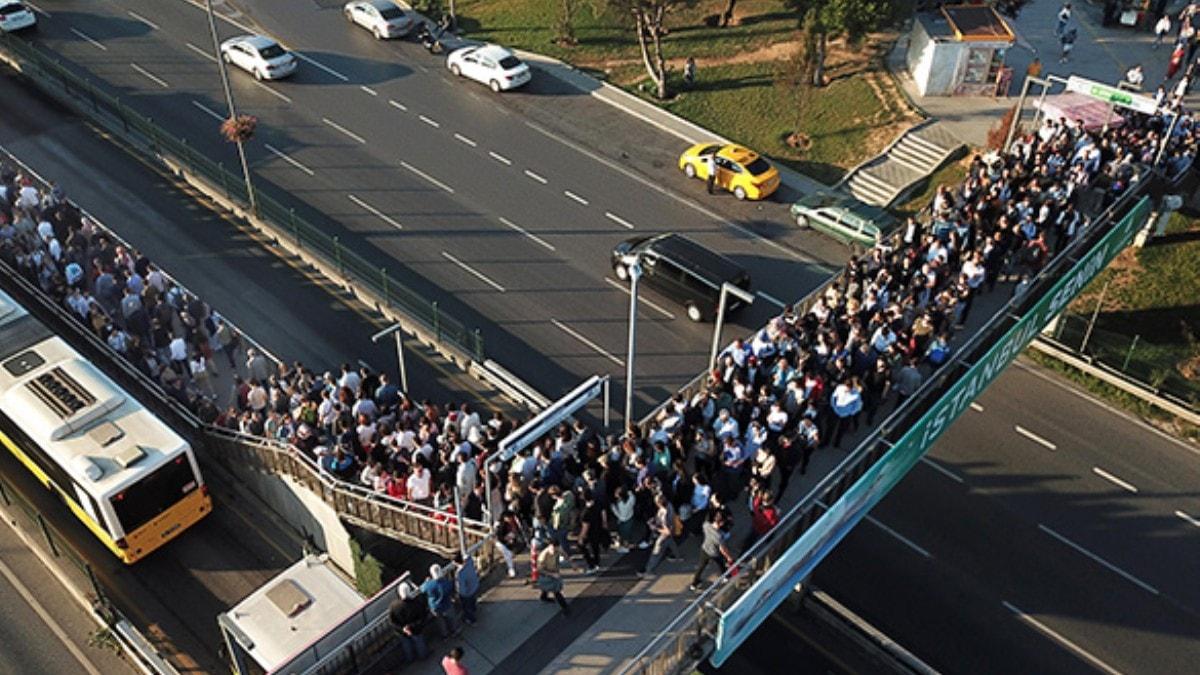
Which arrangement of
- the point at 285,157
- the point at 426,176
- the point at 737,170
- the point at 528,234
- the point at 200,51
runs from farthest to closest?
the point at 200,51
the point at 285,157
the point at 426,176
the point at 737,170
the point at 528,234

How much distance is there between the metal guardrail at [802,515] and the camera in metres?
16.3

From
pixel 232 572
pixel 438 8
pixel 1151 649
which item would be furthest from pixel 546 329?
pixel 438 8

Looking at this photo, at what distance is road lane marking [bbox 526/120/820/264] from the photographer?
1298 inches

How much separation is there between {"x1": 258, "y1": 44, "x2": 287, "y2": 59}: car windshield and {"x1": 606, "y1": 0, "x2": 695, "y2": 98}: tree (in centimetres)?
1333

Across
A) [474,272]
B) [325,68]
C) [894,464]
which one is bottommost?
[474,272]

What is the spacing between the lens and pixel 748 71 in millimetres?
41656

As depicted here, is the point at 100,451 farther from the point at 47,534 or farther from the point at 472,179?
the point at 472,179

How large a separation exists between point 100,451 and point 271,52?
78.9 feet

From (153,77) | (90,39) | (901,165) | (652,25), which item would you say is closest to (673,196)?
(901,165)

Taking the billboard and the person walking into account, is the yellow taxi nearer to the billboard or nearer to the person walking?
the billboard

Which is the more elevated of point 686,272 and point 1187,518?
point 686,272

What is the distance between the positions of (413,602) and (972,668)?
41.0 ft

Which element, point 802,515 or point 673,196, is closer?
point 802,515

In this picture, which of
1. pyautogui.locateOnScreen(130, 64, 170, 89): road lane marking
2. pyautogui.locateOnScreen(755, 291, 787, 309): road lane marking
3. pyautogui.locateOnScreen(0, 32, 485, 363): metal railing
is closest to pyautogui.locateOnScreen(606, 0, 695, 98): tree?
pyautogui.locateOnScreen(755, 291, 787, 309): road lane marking
